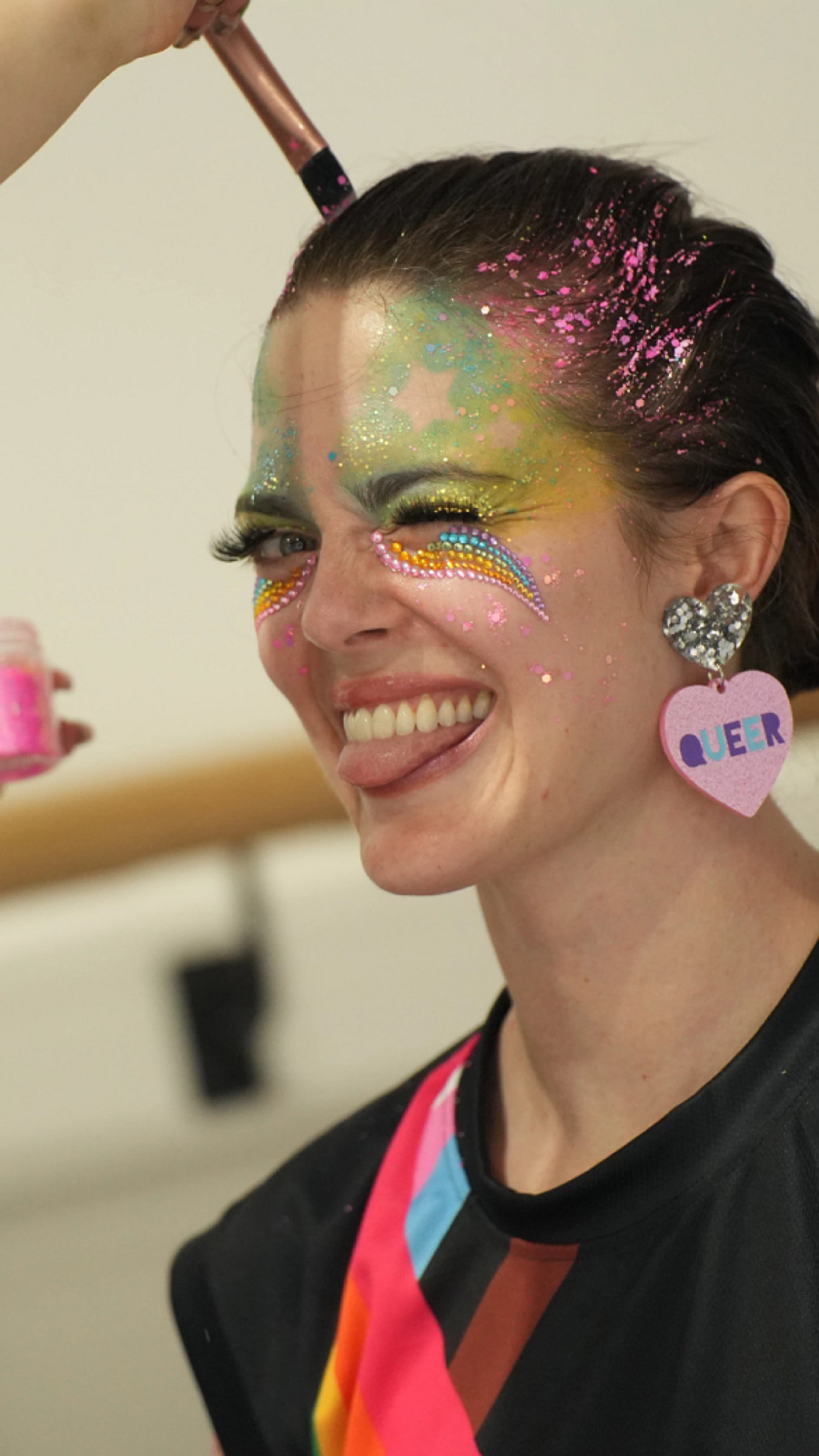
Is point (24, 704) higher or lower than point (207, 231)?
lower

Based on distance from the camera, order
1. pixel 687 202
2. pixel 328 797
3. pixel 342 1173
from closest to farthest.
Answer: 1. pixel 687 202
2. pixel 342 1173
3. pixel 328 797

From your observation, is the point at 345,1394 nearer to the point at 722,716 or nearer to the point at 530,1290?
the point at 530,1290

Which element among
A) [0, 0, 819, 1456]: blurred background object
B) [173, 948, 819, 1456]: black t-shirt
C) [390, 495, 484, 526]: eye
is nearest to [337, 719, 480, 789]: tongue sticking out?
[390, 495, 484, 526]: eye

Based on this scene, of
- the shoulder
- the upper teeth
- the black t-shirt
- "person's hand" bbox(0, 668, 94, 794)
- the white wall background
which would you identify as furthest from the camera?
the white wall background

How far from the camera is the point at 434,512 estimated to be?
0.79 m

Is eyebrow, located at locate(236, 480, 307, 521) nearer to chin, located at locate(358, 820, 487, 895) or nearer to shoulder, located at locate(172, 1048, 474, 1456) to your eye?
chin, located at locate(358, 820, 487, 895)

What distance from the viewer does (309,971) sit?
4.59ft

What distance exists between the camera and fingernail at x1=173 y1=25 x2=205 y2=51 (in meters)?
0.83

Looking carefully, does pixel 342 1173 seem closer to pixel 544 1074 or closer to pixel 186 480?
pixel 544 1074

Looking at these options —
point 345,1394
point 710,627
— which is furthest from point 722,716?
point 345,1394

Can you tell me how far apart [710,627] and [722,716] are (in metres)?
0.05

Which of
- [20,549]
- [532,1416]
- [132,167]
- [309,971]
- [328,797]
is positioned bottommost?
[532,1416]

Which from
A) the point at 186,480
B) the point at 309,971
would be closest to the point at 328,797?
the point at 309,971

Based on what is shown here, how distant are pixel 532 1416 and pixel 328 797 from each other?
2.20ft
